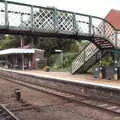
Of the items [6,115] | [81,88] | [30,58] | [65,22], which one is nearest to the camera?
[6,115]

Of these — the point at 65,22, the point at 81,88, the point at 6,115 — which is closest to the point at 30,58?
the point at 65,22

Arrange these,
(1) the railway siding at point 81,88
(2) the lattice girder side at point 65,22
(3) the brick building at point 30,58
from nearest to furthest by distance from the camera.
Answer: (1) the railway siding at point 81,88, (2) the lattice girder side at point 65,22, (3) the brick building at point 30,58

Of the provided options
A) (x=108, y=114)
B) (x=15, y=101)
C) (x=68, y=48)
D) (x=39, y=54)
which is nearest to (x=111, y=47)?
(x=15, y=101)

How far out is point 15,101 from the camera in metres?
15.6

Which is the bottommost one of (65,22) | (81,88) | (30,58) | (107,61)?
(81,88)

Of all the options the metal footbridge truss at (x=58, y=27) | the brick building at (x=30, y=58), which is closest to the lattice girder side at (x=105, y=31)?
the metal footbridge truss at (x=58, y=27)

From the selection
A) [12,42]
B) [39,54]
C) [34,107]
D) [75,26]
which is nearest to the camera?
[34,107]

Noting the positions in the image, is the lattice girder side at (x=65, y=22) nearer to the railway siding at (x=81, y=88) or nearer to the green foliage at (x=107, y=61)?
the railway siding at (x=81, y=88)

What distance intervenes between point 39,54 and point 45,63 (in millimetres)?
1581

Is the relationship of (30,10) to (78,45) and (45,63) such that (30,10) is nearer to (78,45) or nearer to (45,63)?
(45,63)

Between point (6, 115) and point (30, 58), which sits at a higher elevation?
point (30, 58)

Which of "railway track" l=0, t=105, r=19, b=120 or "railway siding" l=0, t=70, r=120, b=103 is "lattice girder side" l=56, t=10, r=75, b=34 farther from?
"railway track" l=0, t=105, r=19, b=120

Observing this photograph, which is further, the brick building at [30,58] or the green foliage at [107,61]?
the brick building at [30,58]

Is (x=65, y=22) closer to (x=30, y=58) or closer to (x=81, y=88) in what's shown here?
(x=81, y=88)
